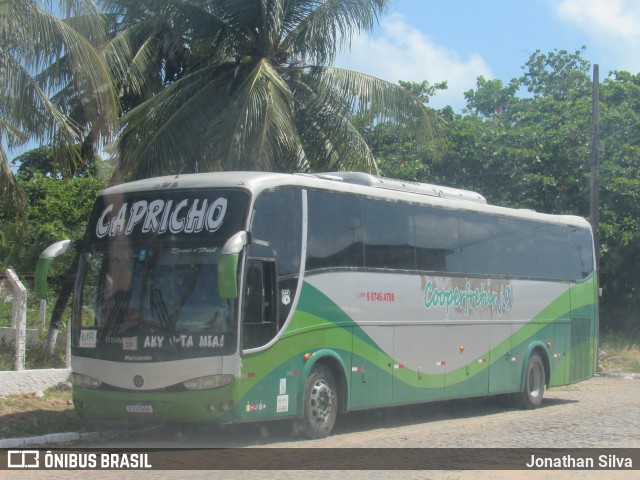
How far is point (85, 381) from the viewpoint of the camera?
11.2 meters

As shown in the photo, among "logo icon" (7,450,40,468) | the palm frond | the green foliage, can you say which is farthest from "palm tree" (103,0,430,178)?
the green foliage

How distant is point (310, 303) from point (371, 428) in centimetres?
279

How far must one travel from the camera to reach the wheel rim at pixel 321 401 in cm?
1176

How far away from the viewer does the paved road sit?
11.1m

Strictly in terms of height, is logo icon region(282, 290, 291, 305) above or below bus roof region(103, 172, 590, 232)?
below

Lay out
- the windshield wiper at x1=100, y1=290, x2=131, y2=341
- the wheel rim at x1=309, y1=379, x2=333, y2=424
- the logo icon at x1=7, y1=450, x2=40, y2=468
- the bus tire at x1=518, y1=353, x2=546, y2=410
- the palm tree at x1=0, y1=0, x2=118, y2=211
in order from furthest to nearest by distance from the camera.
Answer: the bus tire at x1=518, y1=353, x2=546, y2=410 → the palm tree at x1=0, y1=0, x2=118, y2=211 → the wheel rim at x1=309, y1=379, x2=333, y2=424 → the windshield wiper at x1=100, y1=290, x2=131, y2=341 → the logo icon at x1=7, y1=450, x2=40, y2=468

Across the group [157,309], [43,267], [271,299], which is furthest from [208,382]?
[43,267]

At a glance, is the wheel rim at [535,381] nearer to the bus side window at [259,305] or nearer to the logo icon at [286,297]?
the logo icon at [286,297]

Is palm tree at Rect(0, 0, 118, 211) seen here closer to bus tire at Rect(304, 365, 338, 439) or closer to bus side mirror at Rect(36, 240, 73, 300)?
bus side mirror at Rect(36, 240, 73, 300)

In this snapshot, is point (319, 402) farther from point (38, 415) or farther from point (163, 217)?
point (38, 415)

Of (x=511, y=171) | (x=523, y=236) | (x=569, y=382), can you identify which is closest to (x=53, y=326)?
(x=523, y=236)

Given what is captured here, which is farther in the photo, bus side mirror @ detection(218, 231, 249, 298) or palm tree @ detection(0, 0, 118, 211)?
palm tree @ detection(0, 0, 118, 211)

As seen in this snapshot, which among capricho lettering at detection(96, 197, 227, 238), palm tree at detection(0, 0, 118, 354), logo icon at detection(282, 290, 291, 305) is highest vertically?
palm tree at detection(0, 0, 118, 354)

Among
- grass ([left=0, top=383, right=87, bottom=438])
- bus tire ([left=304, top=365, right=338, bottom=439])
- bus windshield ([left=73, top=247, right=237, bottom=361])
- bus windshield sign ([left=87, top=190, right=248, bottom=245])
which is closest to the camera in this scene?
bus windshield ([left=73, top=247, right=237, bottom=361])
